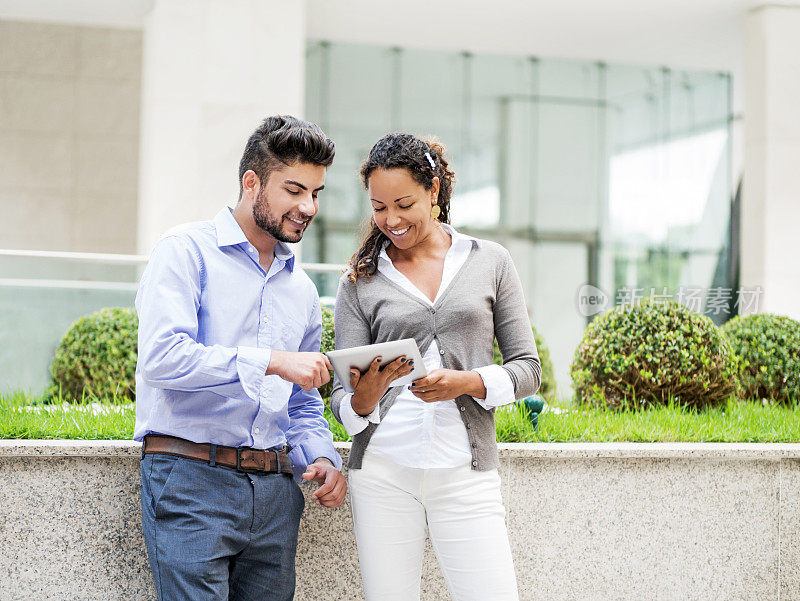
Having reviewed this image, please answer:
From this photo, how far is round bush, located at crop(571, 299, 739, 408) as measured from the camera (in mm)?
5180

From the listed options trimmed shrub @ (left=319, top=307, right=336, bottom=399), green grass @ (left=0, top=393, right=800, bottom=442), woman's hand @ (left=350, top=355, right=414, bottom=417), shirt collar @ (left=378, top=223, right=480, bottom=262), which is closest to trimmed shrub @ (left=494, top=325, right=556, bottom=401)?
green grass @ (left=0, top=393, right=800, bottom=442)

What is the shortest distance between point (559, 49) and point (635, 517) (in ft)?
33.8

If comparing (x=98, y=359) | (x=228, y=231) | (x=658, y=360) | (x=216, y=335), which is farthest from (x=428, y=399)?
(x=98, y=359)

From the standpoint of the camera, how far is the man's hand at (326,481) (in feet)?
9.84

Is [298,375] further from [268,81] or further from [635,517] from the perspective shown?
[268,81]

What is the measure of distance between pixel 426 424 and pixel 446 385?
241mm

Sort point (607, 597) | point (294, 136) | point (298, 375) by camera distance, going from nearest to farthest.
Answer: point (298, 375) → point (294, 136) → point (607, 597)

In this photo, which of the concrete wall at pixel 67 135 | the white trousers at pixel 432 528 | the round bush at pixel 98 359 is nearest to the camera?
the white trousers at pixel 432 528

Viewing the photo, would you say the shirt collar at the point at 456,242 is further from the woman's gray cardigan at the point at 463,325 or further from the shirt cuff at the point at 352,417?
the shirt cuff at the point at 352,417

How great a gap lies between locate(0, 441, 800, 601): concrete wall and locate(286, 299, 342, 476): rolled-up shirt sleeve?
62 centimetres

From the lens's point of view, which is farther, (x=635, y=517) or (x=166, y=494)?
(x=635, y=517)

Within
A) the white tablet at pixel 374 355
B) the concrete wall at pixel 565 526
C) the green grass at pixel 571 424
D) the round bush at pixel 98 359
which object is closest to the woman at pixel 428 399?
the white tablet at pixel 374 355

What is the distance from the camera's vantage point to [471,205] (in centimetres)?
1406

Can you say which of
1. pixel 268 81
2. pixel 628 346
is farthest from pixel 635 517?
pixel 268 81
